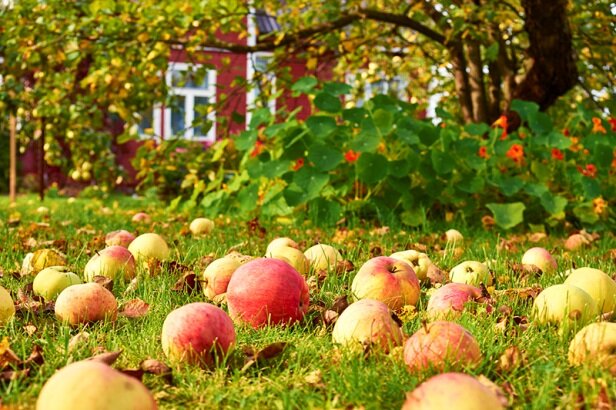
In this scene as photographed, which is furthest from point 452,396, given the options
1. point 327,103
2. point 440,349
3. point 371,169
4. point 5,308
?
point 327,103

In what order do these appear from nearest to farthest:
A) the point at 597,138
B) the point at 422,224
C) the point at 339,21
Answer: the point at 422,224 → the point at 597,138 → the point at 339,21

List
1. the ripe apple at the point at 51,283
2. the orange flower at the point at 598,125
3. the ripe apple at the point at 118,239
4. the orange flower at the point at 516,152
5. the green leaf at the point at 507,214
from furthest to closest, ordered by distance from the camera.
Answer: the orange flower at the point at 598,125 → the orange flower at the point at 516,152 → the green leaf at the point at 507,214 → the ripe apple at the point at 118,239 → the ripe apple at the point at 51,283

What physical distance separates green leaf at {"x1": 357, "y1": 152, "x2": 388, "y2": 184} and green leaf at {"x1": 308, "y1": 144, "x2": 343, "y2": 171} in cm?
15

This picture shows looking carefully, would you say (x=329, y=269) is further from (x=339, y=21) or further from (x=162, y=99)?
(x=162, y=99)

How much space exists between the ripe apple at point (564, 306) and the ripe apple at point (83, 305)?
1213 millimetres

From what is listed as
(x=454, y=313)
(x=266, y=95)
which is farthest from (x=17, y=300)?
(x=266, y=95)

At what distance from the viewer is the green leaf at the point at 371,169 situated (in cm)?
446

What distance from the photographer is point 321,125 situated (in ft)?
15.5

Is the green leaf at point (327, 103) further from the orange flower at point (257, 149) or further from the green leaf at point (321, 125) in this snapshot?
the orange flower at point (257, 149)

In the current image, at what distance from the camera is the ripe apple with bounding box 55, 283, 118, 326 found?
6.22 ft

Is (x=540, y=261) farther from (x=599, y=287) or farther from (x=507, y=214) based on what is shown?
(x=507, y=214)

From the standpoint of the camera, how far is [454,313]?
1.93m

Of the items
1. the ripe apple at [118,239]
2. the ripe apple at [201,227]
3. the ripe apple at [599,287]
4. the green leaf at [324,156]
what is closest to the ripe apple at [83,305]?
the ripe apple at [118,239]

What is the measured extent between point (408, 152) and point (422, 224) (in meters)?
0.52
